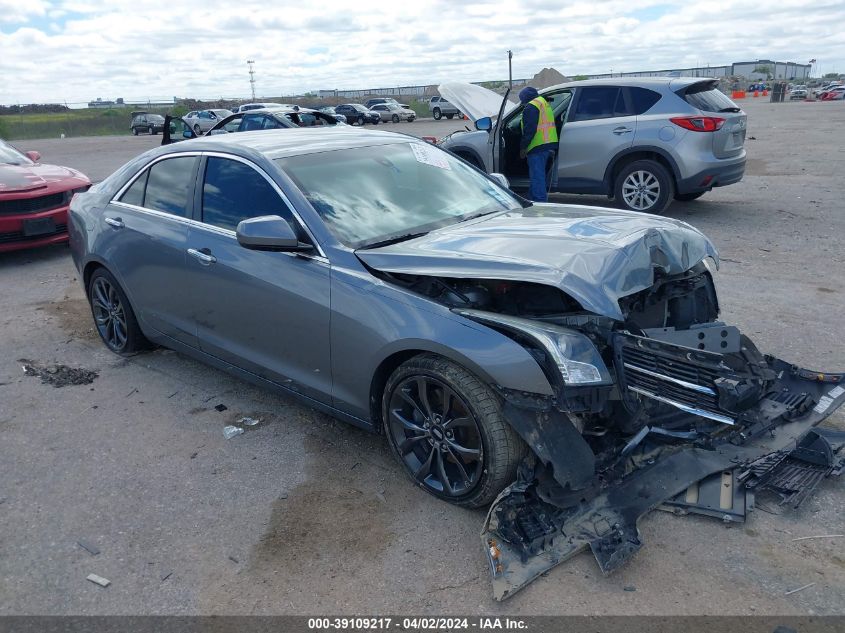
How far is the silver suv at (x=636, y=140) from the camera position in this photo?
9008 millimetres

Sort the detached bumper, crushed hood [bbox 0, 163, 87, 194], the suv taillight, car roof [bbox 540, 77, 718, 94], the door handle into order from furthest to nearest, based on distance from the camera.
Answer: car roof [bbox 540, 77, 718, 94] < the suv taillight < crushed hood [bbox 0, 163, 87, 194] < the door handle < the detached bumper

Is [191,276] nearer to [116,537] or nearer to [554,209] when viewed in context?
[116,537]

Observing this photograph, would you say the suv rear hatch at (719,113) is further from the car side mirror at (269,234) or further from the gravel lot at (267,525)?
the car side mirror at (269,234)

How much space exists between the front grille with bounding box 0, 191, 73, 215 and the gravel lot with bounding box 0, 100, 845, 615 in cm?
355

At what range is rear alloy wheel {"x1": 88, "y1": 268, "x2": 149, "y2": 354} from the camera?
520cm

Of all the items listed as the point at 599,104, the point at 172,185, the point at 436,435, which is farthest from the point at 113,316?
the point at 599,104

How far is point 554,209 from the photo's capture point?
4668 millimetres

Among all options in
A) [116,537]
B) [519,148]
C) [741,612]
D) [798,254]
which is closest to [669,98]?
[519,148]

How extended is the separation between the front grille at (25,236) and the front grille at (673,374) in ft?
25.7

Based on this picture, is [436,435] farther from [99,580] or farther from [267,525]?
[99,580]

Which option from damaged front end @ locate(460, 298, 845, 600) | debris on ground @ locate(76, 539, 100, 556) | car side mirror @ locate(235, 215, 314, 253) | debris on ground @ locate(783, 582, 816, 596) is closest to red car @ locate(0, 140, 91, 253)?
car side mirror @ locate(235, 215, 314, 253)

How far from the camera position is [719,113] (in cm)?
910

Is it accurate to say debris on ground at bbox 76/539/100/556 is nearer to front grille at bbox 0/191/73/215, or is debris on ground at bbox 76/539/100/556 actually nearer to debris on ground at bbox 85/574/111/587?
debris on ground at bbox 85/574/111/587
